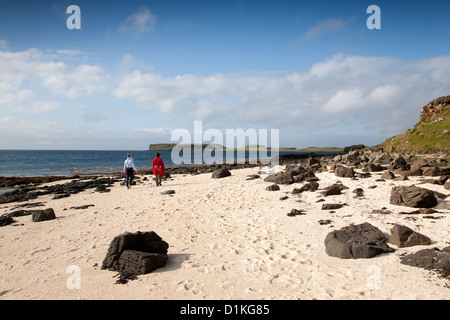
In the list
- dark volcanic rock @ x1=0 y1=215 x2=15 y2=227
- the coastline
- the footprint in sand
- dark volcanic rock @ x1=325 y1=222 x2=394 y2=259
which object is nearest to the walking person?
the coastline

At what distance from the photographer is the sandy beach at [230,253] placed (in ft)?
18.8

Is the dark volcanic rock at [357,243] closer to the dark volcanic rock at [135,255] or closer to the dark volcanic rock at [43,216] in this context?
the dark volcanic rock at [135,255]

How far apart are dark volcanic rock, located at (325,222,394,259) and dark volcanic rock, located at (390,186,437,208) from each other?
3.18m

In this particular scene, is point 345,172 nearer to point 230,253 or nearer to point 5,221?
point 230,253

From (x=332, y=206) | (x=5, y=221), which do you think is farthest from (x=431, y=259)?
(x=5, y=221)

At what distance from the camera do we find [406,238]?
710 centimetres

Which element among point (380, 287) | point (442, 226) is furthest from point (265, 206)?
point (380, 287)

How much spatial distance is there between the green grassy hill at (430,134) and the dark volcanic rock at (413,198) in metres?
12.6

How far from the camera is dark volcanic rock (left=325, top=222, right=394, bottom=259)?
6777mm

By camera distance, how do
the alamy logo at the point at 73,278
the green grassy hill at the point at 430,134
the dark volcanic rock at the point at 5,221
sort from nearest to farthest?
the alamy logo at the point at 73,278, the dark volcanic rock at the point at 5,221, the green grassy hill at the point at 430,134

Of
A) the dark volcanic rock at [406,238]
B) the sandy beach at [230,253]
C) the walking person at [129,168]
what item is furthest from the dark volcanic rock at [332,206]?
the walking person at [129,168]
